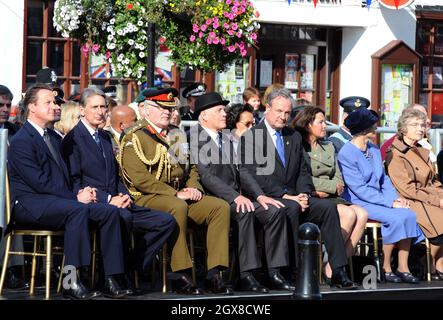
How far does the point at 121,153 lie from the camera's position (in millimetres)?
10906

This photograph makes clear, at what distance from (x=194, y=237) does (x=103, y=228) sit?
164 centimetres

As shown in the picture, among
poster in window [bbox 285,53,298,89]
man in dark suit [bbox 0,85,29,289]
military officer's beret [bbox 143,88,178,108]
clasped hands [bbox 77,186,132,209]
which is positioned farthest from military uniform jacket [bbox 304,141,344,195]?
poster in window [bbox 285,53,298,89]

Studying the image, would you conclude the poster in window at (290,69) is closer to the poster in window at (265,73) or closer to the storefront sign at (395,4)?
the poster in window at (265,73)

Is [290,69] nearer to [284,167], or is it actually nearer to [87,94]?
[284,167]

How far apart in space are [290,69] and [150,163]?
1058 cm

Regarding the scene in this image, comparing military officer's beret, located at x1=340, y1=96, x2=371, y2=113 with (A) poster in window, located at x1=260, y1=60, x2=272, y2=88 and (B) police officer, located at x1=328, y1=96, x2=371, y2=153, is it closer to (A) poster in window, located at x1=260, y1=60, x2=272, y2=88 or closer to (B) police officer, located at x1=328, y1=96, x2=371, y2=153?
(B) police officer, located at x1=328, y1=96, x2=371, y2=153

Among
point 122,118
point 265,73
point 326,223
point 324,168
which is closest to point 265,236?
point 326,223

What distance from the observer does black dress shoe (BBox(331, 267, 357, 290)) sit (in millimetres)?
11203

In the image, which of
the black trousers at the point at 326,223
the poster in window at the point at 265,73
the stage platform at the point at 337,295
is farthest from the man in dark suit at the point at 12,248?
the poster in window at the point at 265,73

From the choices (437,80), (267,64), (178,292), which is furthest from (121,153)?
(437,80)

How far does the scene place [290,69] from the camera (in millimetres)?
21109

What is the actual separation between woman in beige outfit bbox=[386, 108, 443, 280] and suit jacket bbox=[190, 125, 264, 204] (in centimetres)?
194
